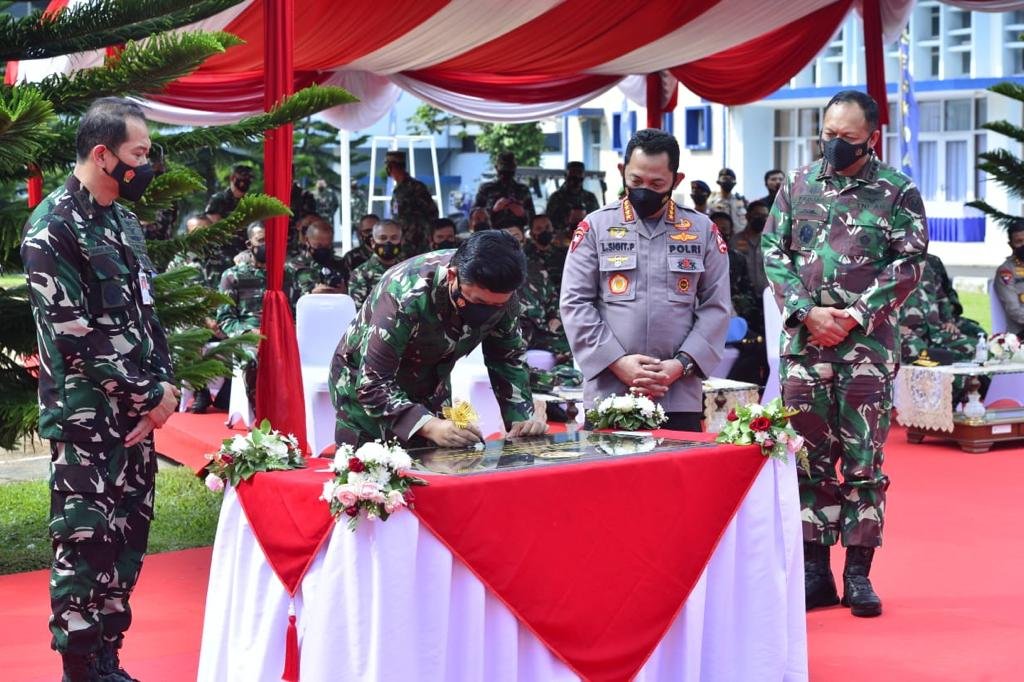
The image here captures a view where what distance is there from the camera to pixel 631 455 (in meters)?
3.35

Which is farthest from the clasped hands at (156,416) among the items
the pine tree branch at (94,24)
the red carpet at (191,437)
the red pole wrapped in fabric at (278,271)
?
the red carpet at (191,437)

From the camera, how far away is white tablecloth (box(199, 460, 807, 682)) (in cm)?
290

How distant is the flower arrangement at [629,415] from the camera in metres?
4.01

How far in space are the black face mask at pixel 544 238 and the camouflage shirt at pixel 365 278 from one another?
179 centimetres

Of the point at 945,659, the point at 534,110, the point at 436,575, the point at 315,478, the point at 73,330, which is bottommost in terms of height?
the point at 945,659

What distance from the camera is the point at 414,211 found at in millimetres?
11406

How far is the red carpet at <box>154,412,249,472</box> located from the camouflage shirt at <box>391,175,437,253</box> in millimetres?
2791

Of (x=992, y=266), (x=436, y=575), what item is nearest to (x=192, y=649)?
(x=436, y=575)

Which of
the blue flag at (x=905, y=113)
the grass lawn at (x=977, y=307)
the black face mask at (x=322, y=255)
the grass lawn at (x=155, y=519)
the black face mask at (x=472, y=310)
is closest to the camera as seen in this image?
the black face mask at (x=472, y=310)

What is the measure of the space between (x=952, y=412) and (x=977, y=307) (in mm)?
10169

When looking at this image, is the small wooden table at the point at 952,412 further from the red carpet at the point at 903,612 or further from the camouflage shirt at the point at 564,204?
the camouflage shirt at the point at 564,204

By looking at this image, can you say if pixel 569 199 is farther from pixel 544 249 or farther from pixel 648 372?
pixel 648 372

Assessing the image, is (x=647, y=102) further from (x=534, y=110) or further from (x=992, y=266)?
(x=992, y=266)

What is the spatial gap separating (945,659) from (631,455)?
150 cm
